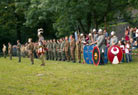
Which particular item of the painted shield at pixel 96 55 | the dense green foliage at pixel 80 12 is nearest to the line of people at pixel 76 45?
the painted shield at pixel 96 55

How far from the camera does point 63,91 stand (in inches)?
337

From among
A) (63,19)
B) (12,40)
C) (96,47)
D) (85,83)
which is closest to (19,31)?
(12,40)

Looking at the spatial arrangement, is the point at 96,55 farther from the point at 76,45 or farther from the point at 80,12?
the point at 80,12

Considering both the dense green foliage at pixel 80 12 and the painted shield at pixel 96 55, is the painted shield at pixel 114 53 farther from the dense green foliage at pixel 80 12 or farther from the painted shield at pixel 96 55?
the dense green foliage at pixel 80 12

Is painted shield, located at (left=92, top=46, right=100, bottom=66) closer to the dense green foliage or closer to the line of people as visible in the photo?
the line of people

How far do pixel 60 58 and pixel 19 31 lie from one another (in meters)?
31.4

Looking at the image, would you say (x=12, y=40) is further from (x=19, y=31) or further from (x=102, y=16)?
(x=102, y=16)

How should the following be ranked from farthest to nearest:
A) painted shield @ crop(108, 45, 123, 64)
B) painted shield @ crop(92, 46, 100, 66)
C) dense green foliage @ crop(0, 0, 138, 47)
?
dense green foliage @ crop(0, 0, 138, 47) → painted shield @ crop(108, 45, 123, 64) → painted shield @ crop(92, 46, 100, 66)

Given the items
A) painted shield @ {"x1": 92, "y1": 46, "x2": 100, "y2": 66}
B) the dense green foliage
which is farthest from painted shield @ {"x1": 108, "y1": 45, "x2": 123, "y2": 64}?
the dense green foliage

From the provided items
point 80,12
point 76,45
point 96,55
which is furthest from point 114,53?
point 80,12

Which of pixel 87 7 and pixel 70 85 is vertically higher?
pixel 87 7

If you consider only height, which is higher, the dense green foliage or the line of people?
the dense green foliage

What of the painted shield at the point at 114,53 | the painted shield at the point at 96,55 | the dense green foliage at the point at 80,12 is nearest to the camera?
the painted shield at the point at 96,55

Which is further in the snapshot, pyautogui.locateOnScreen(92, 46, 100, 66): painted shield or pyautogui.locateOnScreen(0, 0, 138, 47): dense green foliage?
pyautogui.locateOnScreen(0, 0, 138, 47): dense green foliage
